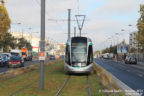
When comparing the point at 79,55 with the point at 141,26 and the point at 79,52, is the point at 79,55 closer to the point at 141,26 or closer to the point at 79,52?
the point at 79,52

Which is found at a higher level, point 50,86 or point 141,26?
point 141,26

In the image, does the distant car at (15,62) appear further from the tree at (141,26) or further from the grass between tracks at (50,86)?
the tree at (141,26)

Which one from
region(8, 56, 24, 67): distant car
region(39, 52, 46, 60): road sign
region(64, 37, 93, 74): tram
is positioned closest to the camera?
region(39, 52, 46, 60): road sign

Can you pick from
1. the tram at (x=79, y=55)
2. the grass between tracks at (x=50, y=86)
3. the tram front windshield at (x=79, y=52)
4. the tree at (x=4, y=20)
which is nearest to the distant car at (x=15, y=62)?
the tree at (x=4, y=20)

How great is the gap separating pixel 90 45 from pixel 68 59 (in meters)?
2.18

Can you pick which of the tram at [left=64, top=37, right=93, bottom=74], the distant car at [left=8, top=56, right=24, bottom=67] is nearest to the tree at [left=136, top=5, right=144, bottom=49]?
the distant car at [left=8, top=56, right=24, bottom=67]

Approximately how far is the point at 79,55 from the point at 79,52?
27cm

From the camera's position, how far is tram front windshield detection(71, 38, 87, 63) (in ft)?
70.2

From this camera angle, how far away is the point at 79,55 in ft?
70.9

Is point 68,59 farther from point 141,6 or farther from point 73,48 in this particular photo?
point 141,6

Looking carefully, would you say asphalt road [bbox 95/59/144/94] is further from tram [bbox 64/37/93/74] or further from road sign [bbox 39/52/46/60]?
road sign [bbox 39/52/46/60]

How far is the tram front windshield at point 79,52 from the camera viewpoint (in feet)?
70.2

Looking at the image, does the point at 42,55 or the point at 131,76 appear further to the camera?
the point at 131,76

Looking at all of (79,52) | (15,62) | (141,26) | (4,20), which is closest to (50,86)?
(79,52)
